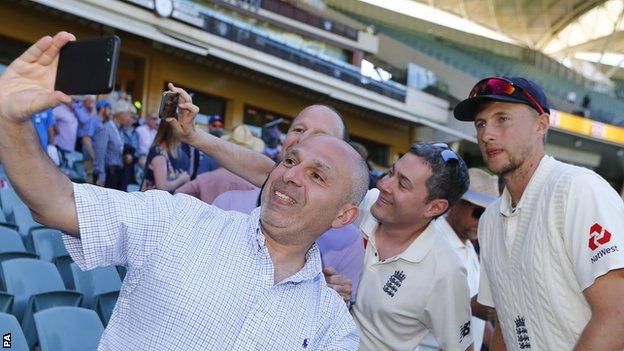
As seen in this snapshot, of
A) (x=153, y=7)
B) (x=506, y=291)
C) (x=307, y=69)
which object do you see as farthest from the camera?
(x=307, y=69)

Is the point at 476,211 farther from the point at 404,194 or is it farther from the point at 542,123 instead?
the point at 542,123

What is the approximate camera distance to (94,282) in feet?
12.8

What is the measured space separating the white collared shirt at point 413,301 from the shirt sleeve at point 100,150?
22.4ft

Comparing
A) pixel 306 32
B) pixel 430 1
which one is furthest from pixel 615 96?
pixel 306 32

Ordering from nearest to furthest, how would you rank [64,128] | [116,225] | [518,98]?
[116,225] < [518,98] < [64,128]

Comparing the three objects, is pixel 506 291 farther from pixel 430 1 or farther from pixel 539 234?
pixel 430 1

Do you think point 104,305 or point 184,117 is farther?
point 104,305

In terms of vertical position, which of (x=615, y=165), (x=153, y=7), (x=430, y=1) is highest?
(x=430, y=1)

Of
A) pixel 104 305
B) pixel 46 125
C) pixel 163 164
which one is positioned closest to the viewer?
pixel 104 305

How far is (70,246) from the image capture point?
1382mm

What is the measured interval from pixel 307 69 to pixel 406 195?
626 inches

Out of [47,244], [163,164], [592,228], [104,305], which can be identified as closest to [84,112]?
[47,244]

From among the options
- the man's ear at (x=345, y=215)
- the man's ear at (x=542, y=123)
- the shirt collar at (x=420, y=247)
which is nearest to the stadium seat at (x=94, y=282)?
the shirt collar at (x=420, y=247)

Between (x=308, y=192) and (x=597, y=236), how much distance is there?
89cm
